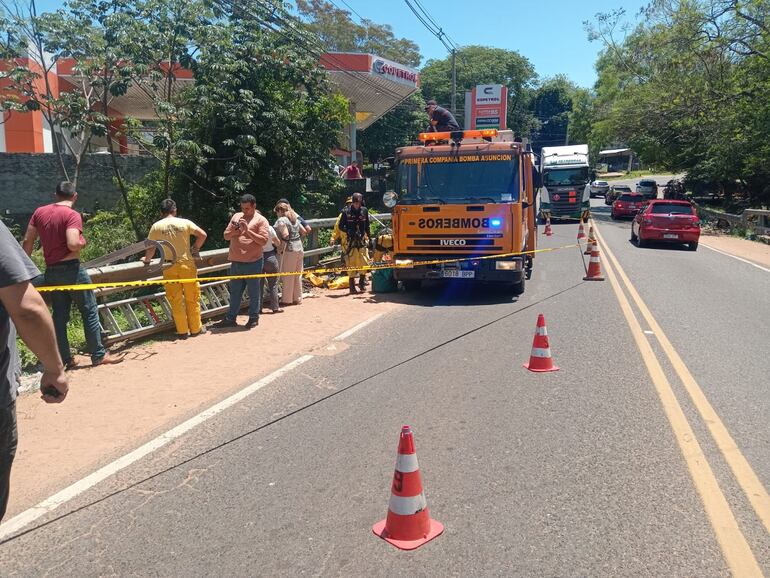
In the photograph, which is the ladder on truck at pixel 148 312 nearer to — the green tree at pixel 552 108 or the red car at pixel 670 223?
the red car at pixel 670 223

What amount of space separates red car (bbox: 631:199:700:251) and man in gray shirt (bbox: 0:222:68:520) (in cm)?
2093

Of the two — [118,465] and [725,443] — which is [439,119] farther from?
[118,465]

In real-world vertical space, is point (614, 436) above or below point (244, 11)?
below

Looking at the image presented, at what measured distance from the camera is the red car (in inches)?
818

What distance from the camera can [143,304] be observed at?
8.32 m

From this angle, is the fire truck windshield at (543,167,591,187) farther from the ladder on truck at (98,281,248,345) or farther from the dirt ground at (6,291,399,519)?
the ladder on truck at (98,281,248,345)

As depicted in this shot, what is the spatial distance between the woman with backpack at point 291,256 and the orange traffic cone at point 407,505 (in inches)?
299

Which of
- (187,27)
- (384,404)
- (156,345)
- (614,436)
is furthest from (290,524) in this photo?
(187,27)

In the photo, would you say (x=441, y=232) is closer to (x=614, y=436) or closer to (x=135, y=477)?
(x=614, y=436)

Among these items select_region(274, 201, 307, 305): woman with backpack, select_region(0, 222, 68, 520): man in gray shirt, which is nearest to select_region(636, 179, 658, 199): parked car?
select_region(274, 201, 307, 305): woman with backpack

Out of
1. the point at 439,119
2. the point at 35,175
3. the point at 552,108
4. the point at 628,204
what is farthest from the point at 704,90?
the point at 552,108

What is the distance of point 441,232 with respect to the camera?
11172 millimetres

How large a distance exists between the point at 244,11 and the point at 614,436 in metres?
14.9

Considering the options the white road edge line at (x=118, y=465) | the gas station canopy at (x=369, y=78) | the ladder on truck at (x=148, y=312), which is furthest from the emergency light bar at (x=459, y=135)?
the gas station canopy at (x=369, y=78)
